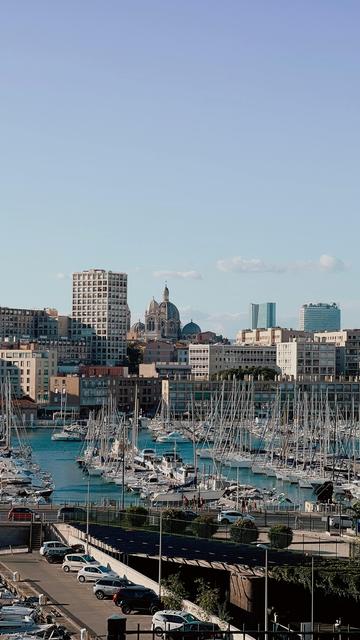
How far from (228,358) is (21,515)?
90.6 meters

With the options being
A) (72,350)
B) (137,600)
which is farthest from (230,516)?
(72,350)

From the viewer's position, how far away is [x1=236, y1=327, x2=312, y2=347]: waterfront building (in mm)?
126312

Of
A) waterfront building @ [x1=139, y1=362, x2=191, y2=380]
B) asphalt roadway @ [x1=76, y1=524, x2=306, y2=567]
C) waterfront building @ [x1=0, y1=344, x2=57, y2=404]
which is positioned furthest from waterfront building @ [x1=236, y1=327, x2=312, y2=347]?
asphalt roadway @ [x1=76, y1=524, x2=306, y2=567]

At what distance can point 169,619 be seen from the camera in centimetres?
1831

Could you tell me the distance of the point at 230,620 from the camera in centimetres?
1952

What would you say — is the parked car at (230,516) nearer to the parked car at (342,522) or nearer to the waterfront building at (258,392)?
the parked car at (342,522)

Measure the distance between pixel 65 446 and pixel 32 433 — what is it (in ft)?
A: 42.4

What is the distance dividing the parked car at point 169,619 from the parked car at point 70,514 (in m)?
→ 10.3

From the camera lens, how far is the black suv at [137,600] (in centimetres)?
1994

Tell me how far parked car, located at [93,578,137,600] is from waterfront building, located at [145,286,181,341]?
136 metres


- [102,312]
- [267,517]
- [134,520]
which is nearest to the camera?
[134,520]

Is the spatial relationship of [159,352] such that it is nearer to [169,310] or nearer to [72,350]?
[72,350]

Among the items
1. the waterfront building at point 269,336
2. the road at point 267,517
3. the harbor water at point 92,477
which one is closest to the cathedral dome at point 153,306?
the waterfront building at point 269,336

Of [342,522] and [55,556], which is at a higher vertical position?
[342,522]
